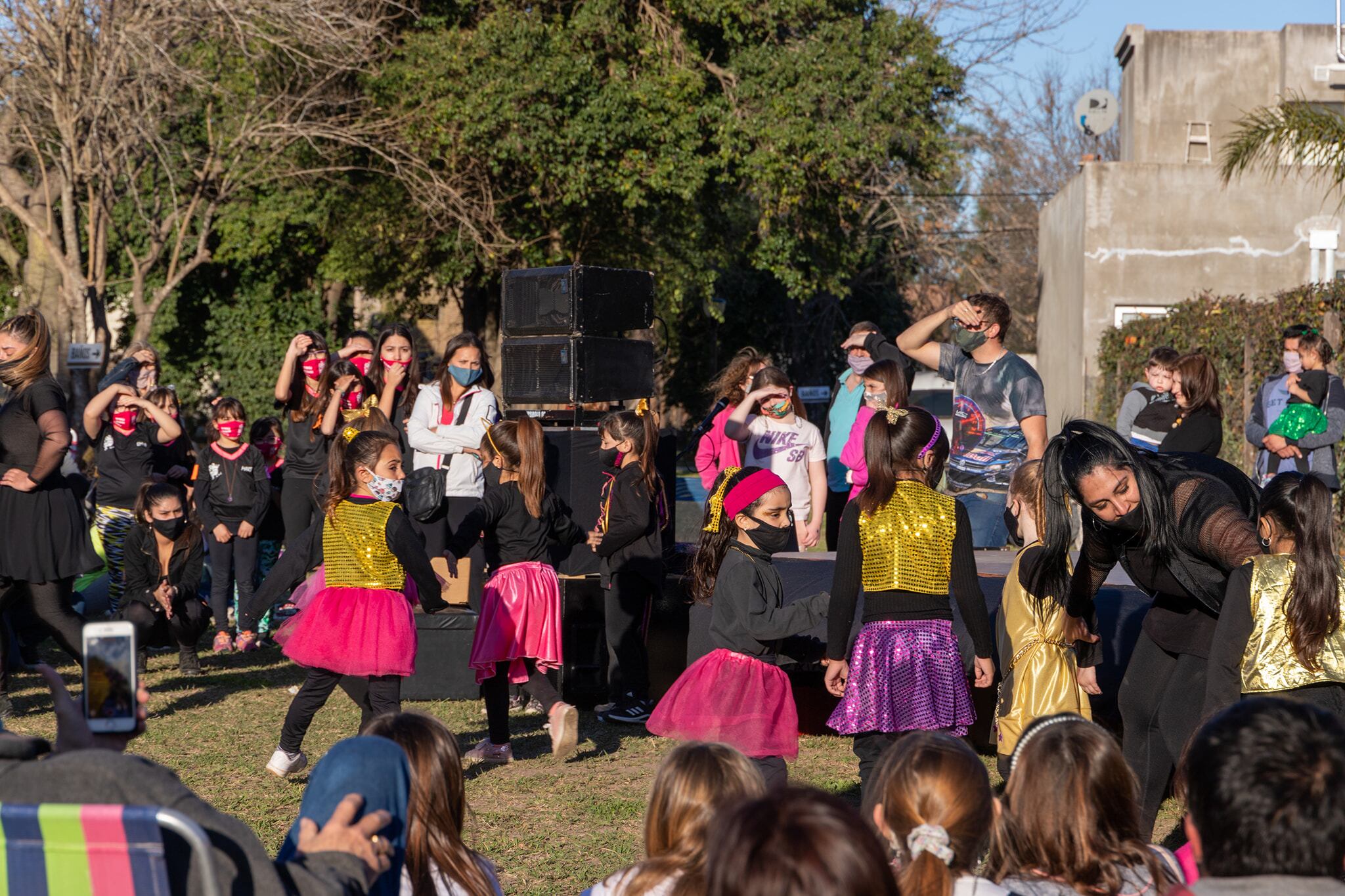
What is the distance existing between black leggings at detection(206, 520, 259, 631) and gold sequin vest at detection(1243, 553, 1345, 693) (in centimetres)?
644

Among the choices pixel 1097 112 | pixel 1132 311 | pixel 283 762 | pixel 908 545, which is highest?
pixel 1097 112

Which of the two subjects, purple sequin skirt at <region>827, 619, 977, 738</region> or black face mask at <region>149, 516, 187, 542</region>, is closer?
purple sequin skirt at <region>827, 619, 977, 738</region>

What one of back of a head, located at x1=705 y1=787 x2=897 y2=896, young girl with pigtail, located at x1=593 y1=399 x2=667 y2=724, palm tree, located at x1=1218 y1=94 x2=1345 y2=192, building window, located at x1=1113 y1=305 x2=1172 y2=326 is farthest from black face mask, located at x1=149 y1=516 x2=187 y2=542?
building window, located at x1=1113 y1=305 x2=1172 y2=326

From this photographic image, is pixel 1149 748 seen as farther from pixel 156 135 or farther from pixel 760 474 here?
pixel 156 135

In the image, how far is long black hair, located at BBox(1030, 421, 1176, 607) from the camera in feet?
12.9

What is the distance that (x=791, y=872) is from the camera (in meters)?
1.71

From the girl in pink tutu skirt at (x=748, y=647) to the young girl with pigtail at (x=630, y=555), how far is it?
5.80ft

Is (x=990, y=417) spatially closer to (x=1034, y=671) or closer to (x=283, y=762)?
(x=1034, y=671)

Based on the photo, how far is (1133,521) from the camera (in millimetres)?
3975

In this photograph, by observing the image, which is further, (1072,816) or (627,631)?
(627,631)

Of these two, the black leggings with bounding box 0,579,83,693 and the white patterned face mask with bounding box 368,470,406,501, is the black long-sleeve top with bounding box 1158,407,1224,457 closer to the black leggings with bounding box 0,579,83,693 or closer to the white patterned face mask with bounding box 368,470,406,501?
the white patterned face mask with bounding box 368,470,406,501

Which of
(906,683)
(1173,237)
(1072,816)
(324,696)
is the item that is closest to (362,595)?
(324,696)

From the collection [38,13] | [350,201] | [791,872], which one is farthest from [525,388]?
[350,201]

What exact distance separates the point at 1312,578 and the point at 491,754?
3649mm
